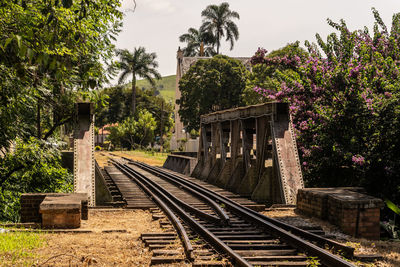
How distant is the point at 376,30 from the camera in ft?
49.9

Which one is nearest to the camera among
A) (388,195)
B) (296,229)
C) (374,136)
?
(296,229)

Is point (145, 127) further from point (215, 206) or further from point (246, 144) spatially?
point (215, 206)

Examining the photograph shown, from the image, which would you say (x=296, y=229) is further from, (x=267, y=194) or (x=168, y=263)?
(x=267, y=194)

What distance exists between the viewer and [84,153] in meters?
12.2

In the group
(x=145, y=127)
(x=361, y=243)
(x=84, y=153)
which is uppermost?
(x=145, y=127)

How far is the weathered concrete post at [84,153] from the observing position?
11703 mm

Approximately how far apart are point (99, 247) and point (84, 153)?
5.61 metres

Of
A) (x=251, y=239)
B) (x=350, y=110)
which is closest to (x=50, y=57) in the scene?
(x=251, y=239)

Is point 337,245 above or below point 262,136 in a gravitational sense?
below

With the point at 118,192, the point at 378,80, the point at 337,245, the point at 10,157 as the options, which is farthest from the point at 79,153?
the point at 378,80

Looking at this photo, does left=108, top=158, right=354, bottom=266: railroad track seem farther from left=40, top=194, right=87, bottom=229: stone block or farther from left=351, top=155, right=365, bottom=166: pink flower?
left=351, top=155, right=365, bottom=166: pink flower

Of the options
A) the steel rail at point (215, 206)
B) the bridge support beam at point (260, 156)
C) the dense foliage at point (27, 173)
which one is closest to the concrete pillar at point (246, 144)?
the bridge support beam at point (260, 156)

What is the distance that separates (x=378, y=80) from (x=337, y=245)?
8019 millimetres

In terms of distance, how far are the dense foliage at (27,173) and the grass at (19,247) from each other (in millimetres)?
4195
